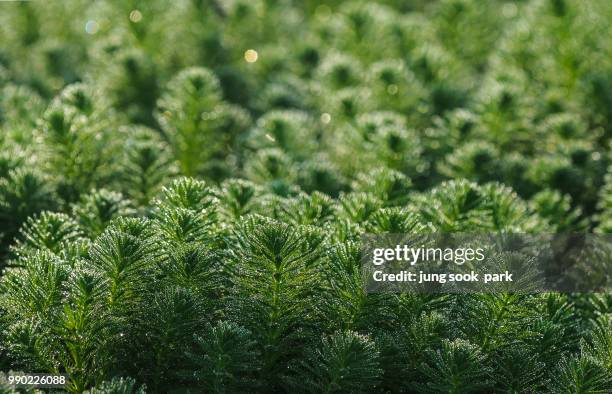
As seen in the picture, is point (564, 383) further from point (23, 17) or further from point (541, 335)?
point (23, 17)

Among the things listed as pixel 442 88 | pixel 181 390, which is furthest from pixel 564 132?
pixel 181 390

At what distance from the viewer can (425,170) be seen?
3.01 ft

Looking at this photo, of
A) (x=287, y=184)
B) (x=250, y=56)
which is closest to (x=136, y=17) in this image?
(x=250, y=56)

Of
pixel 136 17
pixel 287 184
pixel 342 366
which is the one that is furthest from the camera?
pixel 136 17

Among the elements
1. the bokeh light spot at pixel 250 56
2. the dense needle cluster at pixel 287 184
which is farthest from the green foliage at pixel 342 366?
the bokeh light spot at pixel 250 56

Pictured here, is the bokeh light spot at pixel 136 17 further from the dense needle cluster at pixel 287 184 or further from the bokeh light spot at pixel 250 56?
the bokeh light spot at pixel 250 56

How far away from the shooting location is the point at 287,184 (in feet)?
2.56

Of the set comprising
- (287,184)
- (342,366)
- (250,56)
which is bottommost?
(342,366)

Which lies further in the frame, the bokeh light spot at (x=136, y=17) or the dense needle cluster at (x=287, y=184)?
the bokeh light spot at (x=136, y=17)

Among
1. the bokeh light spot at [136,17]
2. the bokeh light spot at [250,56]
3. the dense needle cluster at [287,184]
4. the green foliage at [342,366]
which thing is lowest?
the green foliage at [342,366]

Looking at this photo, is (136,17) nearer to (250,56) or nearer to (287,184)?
(250,56)

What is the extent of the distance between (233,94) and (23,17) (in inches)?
16.6

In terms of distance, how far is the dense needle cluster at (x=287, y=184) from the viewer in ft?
1.84

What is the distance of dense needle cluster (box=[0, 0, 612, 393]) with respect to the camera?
1.84ft
